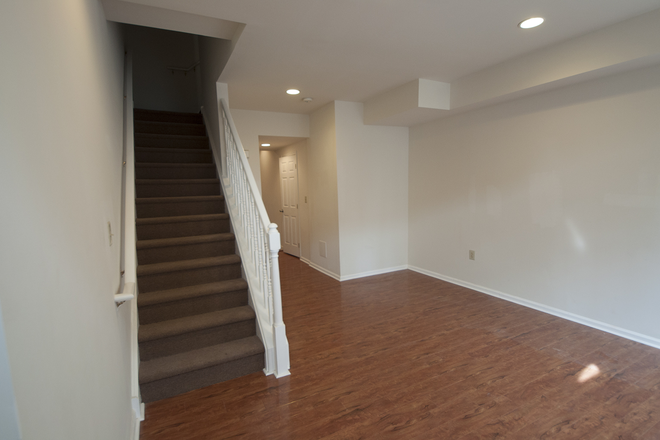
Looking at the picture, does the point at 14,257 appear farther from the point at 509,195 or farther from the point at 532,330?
the point at 509,195

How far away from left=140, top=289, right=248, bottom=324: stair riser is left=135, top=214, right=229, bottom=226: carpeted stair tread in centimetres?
87

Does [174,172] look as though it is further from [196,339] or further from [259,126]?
[196,339]

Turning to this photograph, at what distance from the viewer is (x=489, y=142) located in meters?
4.06

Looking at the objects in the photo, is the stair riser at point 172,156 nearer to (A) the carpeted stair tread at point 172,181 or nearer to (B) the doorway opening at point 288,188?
(A) the carpeted stair tread at point 172,181

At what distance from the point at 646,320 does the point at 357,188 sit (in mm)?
3425

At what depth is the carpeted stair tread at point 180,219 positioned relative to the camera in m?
3.11

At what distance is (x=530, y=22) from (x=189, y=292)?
11.3 ft

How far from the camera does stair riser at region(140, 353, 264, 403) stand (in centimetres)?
227

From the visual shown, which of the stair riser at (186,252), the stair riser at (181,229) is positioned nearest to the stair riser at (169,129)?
the stair riser at (181,229)

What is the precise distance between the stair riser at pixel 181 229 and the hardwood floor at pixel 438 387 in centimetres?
125

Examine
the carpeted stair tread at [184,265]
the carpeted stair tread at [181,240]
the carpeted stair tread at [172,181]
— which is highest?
the carpeted stair tread at [172,181]

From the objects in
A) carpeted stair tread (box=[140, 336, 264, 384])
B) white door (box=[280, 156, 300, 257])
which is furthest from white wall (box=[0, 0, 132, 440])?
white door (box=[280, 156, 300, 257])

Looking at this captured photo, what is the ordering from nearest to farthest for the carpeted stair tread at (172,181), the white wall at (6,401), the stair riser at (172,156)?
the white wall at (6,401) < the carpeted stair tread at (172,181) < the stair riser at (172,156)

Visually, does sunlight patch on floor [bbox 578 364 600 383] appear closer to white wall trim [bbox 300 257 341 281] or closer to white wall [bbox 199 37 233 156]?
white wall trim [bbox 300 257 341 281]
